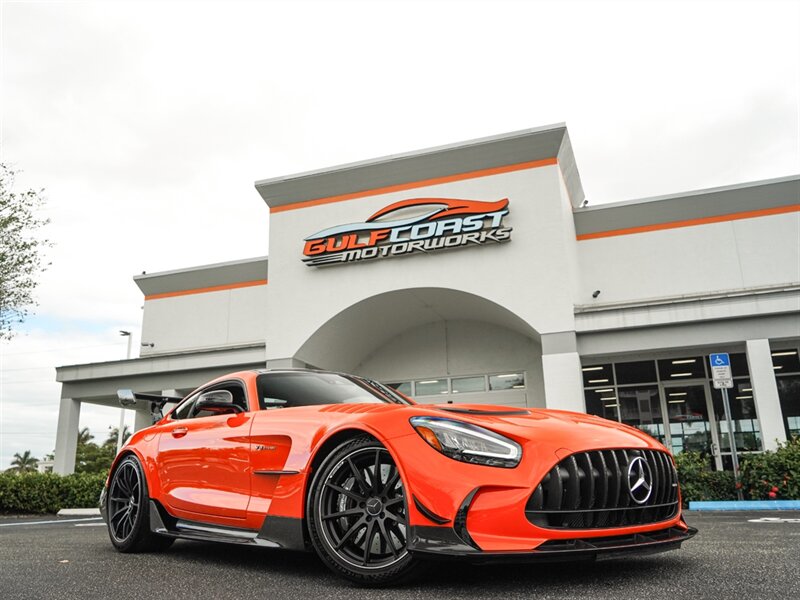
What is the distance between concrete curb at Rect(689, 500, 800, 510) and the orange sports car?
7972 mm

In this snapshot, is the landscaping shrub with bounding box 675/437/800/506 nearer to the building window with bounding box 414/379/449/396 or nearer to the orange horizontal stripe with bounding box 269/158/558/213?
the orange horizontal stripe with bounding box 269/158/558/213

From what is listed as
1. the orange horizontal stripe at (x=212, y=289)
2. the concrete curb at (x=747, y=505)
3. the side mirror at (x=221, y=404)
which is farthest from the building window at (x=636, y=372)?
the side mirror at (x=221, y=404)

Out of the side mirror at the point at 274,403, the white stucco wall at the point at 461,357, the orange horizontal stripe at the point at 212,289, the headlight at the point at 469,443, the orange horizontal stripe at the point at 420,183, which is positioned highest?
the orange horizontal stripe at the point at 420,183

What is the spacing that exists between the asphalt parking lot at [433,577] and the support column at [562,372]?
966 centimetres

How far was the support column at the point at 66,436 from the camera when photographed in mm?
17812

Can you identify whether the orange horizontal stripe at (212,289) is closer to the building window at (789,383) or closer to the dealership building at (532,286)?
the dealership building at (532,286)

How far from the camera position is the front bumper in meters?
2.47

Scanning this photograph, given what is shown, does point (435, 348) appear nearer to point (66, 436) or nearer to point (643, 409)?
point (643, 409)

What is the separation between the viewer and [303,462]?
10.6ft

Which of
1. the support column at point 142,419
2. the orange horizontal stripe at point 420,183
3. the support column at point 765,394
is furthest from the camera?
the support column at point 142,419

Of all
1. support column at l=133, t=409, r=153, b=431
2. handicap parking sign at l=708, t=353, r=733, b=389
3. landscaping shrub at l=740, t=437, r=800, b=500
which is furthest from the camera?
support column at l=133, t=409, r=153, b=431

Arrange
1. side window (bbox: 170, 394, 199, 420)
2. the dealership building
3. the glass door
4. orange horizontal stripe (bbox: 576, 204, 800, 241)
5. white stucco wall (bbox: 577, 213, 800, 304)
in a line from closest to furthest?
side window (bbox: 170, 394, 199, 420)
the dealership building
white stucco wall (bbox: 577, 213, 800, 304)
orange horizontal stripe (bbox: 576, 204, 800, 241)
the glass door

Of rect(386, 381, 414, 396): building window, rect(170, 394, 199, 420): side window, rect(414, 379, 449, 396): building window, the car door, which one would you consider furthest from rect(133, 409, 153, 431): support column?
the car door

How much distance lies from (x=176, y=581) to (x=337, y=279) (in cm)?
1352
